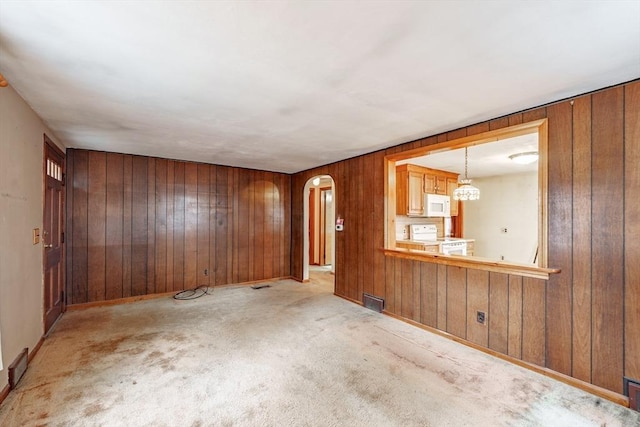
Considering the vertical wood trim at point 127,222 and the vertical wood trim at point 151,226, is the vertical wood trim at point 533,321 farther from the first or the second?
the vertical wood trim at point 127,222

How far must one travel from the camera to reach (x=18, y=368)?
84.9 inches

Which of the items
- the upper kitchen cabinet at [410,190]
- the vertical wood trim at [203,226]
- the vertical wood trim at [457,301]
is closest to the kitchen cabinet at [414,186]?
the upper kitchen cabinet at [410,190]

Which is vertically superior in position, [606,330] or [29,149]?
[29,149]

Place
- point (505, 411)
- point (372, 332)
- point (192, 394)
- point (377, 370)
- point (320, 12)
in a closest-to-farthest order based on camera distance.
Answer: point (320, 12) < point (505, 411) < point (192, 394) < point (377, 370) < point (372, 332)

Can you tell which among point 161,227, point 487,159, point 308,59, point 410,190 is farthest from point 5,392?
point 487,159

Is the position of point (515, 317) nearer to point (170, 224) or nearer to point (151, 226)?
point (170, 224)

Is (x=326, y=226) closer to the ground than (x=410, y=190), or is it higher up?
closer to the ground

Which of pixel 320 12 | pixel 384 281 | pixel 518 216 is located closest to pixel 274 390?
pixel 384 281

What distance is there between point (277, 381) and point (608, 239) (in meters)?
2.68

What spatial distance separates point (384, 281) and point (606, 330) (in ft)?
6.98

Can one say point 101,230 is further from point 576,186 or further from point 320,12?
point 576,186

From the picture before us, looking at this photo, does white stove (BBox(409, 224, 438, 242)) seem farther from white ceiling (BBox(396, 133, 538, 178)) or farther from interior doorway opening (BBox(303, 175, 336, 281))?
interior doorway opening (BBox(303, 175, 336, 281))

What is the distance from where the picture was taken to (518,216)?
19.0 feet

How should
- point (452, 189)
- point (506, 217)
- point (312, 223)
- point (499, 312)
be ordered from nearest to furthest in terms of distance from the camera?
point (499, 312) < point (452, 189) < point (506, 217) < point (312, 223)
